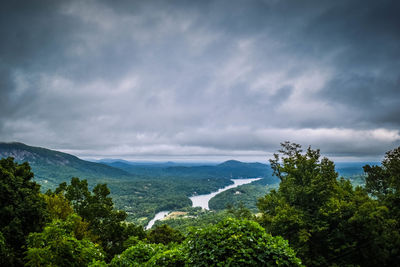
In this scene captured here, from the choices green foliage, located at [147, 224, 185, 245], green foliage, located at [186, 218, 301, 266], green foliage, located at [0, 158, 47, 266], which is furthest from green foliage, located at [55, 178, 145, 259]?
green foliage, located at [186, 218, 301, 266]

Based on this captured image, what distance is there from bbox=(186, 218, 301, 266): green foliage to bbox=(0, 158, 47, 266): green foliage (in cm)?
1176

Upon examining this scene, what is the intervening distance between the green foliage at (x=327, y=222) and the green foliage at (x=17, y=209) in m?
17.6

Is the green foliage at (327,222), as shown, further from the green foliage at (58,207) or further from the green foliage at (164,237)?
the green foliage at (58,207)

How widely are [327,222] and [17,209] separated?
22507mm

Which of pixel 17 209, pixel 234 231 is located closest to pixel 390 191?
pixel 234 231

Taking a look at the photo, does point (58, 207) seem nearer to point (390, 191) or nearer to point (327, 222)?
point (327, 222)

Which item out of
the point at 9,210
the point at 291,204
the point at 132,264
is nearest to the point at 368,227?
the point at 291,204

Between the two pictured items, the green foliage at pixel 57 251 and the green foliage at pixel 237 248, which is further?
the green foliage at pixel 57 251

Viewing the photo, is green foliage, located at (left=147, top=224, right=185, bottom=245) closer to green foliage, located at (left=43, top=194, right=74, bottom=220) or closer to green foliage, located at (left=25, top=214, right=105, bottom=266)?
green foliage, located at (left=43, top=194, right=74, bottom=220)

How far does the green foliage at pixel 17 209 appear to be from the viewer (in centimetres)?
1197

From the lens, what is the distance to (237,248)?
5.17 metres

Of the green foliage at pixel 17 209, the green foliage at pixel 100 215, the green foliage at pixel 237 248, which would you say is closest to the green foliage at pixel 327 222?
the green foliage at pixel 237 248

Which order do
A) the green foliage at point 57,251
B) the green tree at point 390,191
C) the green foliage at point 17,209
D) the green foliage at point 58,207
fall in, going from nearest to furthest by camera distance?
the green foliage at point 57,251 → the green foliage at point 17,209 → the green tree at point 390,191 → the green foliage at point 58,207

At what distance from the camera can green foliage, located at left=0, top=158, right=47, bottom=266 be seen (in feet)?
39.3
